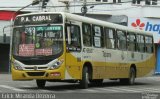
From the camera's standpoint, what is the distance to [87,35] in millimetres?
22688

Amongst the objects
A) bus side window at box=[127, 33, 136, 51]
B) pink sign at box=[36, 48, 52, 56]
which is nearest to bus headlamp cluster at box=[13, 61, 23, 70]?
pink sign at box=[36, 48, 52, 56]

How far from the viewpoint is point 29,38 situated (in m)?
21.3

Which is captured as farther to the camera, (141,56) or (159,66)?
(159,66)

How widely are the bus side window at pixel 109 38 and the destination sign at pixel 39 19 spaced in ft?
13.6

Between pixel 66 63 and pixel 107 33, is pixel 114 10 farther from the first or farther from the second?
pixel 66 63

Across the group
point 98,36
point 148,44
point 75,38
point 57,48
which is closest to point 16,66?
point 57,48

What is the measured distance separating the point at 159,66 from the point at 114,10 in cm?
768

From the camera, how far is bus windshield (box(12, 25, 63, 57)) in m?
20.9

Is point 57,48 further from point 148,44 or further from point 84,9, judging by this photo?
point 84,9

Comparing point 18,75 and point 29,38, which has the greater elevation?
point 29,38

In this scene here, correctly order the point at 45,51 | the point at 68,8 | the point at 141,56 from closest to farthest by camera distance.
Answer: the point at 45,51, the point at 141,56, the point at 68,8

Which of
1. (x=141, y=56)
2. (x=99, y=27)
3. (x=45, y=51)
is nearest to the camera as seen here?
(x=45, y=51)

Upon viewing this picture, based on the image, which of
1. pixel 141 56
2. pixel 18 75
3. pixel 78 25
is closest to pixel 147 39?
pixel 141 56

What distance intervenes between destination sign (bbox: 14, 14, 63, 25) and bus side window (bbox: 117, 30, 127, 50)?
231 inches
